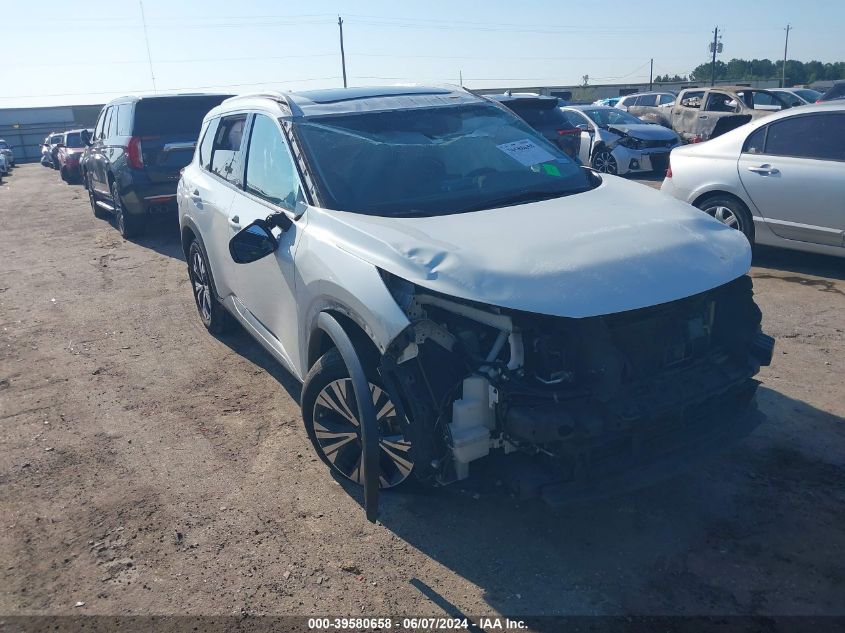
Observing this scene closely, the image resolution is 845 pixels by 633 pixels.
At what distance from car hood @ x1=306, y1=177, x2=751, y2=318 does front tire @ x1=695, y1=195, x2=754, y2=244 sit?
3.88 m

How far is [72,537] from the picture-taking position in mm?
3607

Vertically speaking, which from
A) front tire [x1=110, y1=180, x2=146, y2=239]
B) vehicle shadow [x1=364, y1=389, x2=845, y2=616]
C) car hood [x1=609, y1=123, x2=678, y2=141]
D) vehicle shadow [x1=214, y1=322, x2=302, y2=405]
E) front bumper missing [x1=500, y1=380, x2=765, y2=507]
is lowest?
vehicle shadow [x1=214, y1=322, x2=302, y2=405]

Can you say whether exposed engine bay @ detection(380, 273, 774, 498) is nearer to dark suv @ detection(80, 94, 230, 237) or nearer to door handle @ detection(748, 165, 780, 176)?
door handle @ detection(748, 165, 780, 176)

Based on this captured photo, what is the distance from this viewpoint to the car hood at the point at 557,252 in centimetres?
296

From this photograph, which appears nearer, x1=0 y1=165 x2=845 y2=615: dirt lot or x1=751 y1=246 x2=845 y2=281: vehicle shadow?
x1=0 y1=165 x2=845 y2=615: dirt lot

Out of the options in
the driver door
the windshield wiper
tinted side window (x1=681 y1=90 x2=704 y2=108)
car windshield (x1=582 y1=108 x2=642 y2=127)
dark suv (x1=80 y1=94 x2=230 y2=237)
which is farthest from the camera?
tinted side window (x1=681 y1=90 x2=704 y2=108)

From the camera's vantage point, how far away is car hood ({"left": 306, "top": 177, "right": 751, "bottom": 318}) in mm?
2957

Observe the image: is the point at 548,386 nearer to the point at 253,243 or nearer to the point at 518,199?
the point at 518,199

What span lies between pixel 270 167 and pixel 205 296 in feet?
7.39

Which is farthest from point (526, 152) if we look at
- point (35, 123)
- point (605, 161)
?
point (35, 123)

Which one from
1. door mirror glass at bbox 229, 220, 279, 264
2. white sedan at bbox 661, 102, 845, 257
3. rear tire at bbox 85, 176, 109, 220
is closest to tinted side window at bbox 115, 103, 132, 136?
rear tire at bbox 85, 176, 109, 220

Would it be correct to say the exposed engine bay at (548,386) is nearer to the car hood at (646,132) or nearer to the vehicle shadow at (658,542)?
the vehicle shadow at (658,542)

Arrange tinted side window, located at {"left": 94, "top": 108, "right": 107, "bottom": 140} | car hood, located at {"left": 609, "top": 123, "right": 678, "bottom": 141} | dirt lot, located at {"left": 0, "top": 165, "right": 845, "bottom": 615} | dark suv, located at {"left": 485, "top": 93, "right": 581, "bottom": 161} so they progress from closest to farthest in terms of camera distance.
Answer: dirt lot, located at {"left": 0, "top": 165, "right": 845, "bottom": 615} < dark suv, located at {"left": 485, "top": 93, "right": 581, "bottom": 161} < tinted side window, located at {"left": 94, "top": 108, "right": 107, "bottom": 140} < car hood, located at {"left": 609, "top": 123, "right": 678, "bottom": 141}

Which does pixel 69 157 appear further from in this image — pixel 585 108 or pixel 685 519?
pixel 685 519
